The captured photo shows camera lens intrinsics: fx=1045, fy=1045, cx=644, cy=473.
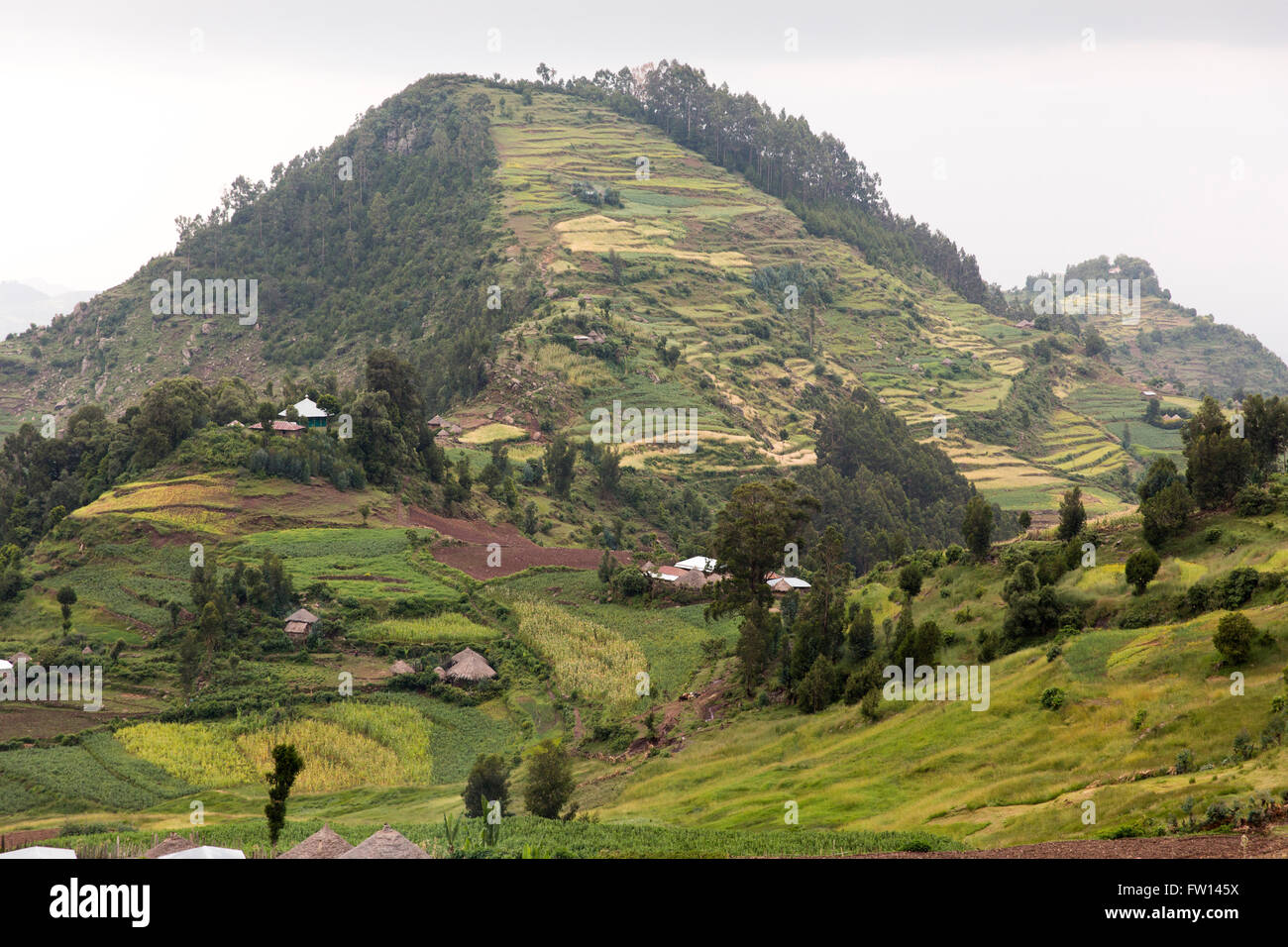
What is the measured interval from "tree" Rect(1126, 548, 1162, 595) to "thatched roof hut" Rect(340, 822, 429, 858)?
69.1 feet

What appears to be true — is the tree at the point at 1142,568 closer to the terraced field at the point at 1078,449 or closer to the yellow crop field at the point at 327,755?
the yellow crop field at the point at 327,755

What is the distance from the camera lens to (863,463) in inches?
→ 3278

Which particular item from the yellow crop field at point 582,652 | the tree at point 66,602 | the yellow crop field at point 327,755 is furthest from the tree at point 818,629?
the tree at point 66,602

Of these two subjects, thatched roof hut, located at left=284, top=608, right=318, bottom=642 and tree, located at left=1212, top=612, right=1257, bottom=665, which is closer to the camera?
tree, located at left=1212, top=612, right=1257, bottom=665

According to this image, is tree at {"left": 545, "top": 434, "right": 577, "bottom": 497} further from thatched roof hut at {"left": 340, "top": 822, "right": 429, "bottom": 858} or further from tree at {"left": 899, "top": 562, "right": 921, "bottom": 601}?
thatched roof hut at {"left": 340, "top": 822, "right": 429, "bottom": 858}

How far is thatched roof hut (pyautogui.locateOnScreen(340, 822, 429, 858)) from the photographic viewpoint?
19242 mm

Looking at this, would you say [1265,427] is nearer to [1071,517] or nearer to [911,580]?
[1071,517]

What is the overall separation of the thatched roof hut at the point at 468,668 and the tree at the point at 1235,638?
1129 inches

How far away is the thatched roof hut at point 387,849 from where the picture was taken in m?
19.2

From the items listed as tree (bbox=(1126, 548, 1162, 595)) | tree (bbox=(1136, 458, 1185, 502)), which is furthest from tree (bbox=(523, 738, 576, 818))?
tree (bbox=(1136, 458, 1185, 502))

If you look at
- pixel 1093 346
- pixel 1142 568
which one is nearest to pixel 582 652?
pixel 1142 568
